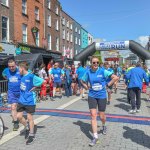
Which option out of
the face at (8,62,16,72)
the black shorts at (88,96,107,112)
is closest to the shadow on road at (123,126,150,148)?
the black shorts at (88,96,107,112)

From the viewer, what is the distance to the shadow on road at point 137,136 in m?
6.06

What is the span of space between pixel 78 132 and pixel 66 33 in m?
36.3

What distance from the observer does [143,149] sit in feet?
18.3

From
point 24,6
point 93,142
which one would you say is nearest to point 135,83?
point 93,142

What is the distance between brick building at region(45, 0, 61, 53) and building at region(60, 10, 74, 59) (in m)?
→ 2.25

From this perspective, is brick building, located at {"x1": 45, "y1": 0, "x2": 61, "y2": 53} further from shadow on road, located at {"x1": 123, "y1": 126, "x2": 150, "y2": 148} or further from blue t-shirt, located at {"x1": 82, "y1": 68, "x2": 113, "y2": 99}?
blue t-shirt, located at {"x1": 82, "y1": 68, "x2": 113, "y2": 99}

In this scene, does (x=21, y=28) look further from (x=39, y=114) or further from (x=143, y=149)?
(x=143, y=149)

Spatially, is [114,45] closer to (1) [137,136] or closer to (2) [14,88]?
(2) [14,88]

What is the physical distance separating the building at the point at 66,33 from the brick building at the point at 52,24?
7.38ft

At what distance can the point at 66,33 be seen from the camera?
139 feet

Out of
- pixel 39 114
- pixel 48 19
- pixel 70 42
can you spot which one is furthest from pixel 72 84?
pixel 70 42

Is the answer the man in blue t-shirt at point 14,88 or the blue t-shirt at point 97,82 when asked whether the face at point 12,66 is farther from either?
Answer: the blue t-shirt at point 97,82

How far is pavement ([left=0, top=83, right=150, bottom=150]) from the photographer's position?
5.80m

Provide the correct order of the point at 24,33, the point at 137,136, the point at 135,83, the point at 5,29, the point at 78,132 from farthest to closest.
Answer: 1. the point at 24,33
2. the point at 5,29
3. the point at 135,83
4. the point at 78,132
5. the point at 137,136
